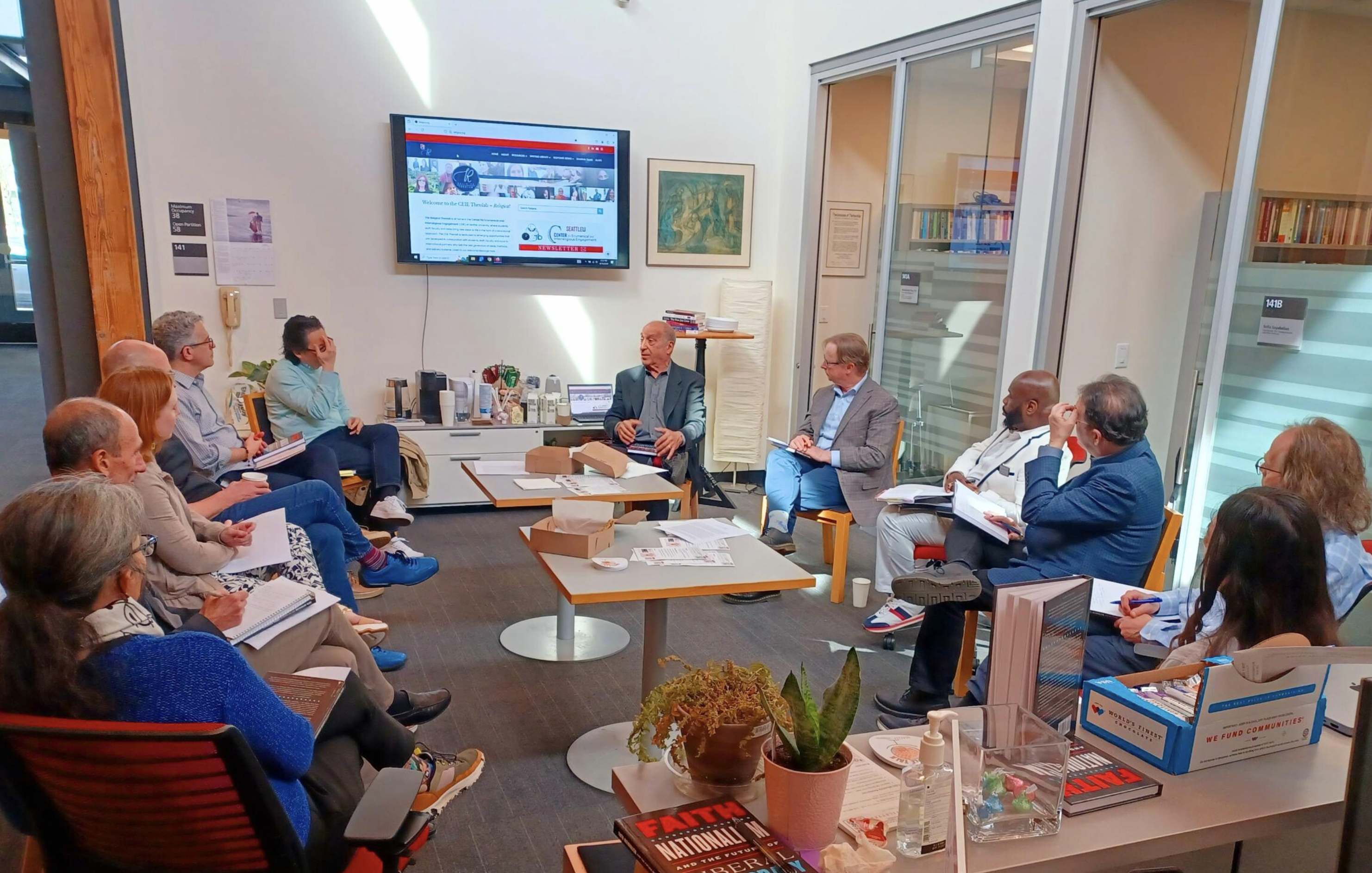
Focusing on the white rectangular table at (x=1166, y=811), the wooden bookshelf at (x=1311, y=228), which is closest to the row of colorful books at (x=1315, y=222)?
the wooden bookshelf at (x=1311, y=228)

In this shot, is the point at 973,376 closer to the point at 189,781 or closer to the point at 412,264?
the point at 412,264

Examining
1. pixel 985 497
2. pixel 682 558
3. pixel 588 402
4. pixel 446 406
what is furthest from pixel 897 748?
pixel 588 402

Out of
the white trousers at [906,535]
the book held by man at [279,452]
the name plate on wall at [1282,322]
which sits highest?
the name plate on wall at [1282,322]

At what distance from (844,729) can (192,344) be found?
344 centimetres

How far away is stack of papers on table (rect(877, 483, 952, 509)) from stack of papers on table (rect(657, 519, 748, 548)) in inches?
36.2

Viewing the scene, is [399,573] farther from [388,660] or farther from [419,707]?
[419,707]

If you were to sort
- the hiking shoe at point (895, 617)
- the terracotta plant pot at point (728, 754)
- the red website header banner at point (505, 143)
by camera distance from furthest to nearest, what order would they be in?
the red website header banner at point (505, 143)
the hiking shoe at point (895, 617)
the terracotta plant pot at point (728, 754)

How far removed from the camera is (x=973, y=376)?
4.93m

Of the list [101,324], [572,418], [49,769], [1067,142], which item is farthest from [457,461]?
[49,769]

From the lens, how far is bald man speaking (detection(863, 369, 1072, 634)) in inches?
141

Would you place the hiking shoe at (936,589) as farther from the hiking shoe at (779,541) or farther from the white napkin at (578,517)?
the hiking shoe at (779,541)

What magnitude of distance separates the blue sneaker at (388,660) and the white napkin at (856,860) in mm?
2611

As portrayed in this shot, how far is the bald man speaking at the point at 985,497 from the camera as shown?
3570 mm

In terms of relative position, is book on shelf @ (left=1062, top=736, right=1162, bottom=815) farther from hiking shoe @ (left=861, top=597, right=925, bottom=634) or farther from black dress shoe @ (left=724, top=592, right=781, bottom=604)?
black dress shoe @ (left=724, top=592, right=781, bottom=604)
